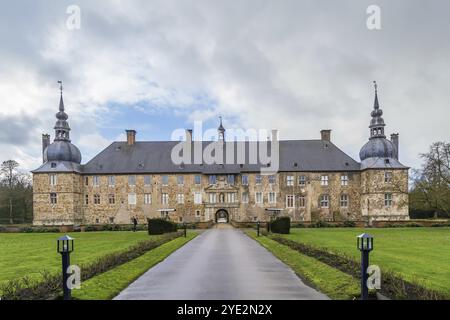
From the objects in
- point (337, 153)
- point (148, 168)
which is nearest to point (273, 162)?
point (337, 153)

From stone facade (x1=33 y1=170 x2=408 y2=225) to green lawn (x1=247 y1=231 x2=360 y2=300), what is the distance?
35.4 metres

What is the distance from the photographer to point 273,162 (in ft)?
167

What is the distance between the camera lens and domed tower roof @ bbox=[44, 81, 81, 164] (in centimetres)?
4853

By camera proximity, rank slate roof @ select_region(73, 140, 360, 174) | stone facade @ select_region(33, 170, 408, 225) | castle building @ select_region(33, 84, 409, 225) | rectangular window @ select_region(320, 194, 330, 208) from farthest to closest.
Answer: slate roof @ select_region(73, 140, 360, 174)
rectangular window @ select_region(320, 194, 330, 208)
stone facade @ select_region(33, 170, 408, 225)
castle building @ select_region(33, 84, 409, 225)

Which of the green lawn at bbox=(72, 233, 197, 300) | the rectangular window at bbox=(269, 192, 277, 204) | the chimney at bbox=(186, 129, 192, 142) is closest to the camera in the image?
the green lawn at bbox=(72, 233, 197, 300)

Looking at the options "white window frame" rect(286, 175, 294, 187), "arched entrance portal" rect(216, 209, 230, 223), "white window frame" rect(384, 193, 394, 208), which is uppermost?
"white window frame" rect(286, 175, 294, 187)

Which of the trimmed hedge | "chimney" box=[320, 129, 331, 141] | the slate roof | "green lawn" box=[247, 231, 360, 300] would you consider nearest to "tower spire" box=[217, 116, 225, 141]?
the slate roof

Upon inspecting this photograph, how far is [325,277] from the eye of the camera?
995 centimetres

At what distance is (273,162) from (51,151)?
87.3 feet

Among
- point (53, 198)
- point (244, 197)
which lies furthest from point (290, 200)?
point (53, 198)

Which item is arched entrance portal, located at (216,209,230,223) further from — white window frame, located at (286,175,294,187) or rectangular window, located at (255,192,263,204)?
white window frame, located at (286,175,294,187)

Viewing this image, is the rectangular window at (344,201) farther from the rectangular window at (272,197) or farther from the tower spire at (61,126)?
the tower spire at (61,126)

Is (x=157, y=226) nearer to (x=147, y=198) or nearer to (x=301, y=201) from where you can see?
(x=147, y=198)
